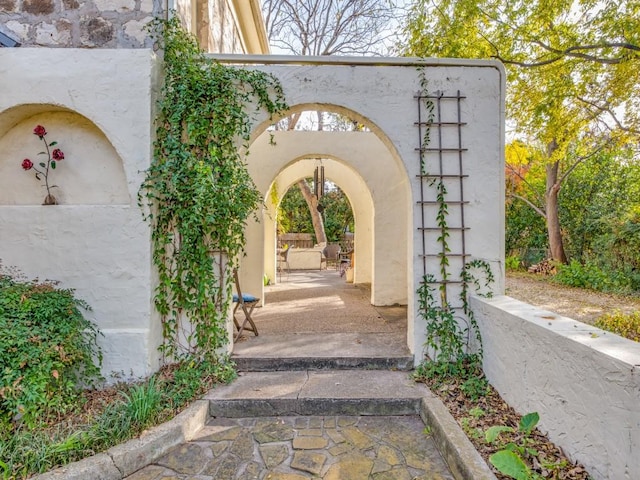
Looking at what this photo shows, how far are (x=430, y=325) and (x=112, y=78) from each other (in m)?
3.75

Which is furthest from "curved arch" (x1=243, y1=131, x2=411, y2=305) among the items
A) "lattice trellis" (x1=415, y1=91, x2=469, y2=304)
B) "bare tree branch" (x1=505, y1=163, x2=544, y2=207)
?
"bare tree branch" (x1=505, y1=163, x2=544, y2=207)

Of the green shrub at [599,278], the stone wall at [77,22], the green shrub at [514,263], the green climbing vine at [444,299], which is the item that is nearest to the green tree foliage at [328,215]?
the green shrub at [514,263]

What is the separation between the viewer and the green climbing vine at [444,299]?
3471 mm

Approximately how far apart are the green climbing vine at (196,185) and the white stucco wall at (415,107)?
1.08ft

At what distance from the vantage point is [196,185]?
10.4 ft

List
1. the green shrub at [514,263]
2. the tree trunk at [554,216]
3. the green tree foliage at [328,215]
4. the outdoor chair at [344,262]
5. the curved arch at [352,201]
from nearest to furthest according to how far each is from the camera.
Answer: the curved arch at [352,201], the outdoor chair at [344,262], the tree trunk at [554,216], the green shrub at [514,263], the green tree foliage at [328,215]

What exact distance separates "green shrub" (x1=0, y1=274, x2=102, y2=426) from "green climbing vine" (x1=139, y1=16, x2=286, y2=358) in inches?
25.5

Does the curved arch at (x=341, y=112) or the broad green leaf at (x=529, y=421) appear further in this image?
the curved arch at (x=341, y=112)

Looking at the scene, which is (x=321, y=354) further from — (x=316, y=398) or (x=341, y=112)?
(x=341, y=112)

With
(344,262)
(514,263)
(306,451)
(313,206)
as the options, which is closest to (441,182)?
(306,451)

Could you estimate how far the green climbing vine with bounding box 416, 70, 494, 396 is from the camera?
11.4 feet

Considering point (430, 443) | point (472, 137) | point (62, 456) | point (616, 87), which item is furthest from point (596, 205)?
point (62, 456)

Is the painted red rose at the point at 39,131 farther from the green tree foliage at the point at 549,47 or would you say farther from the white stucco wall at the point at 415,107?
the green tree foliage at the point at 549,47

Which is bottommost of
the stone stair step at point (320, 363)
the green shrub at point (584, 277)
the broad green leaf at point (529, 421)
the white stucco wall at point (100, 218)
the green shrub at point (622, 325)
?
the stone stair step at point (320, 363)
